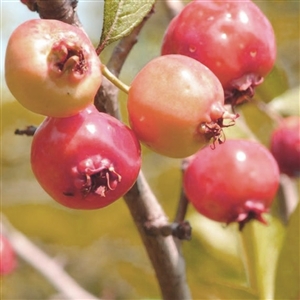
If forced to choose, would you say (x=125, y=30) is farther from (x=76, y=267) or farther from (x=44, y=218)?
(x=76, y=267)

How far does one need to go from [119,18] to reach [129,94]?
166mm

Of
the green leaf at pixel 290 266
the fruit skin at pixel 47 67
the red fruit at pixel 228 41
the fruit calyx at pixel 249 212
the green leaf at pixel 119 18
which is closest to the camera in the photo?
the fruit skin at pixel 47 67

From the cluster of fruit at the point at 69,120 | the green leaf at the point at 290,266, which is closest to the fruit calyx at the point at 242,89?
the cluster of fruit at the point at 69,120

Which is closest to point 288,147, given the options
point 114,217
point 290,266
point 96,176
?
point 290,266

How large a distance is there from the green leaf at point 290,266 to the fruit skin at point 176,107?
2.50 feet

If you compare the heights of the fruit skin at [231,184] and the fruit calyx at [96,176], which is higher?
the fruit calyx at [96,176]

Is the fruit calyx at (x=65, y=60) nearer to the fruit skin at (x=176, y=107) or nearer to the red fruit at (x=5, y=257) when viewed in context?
the fruit skin at (x=176, y=107)

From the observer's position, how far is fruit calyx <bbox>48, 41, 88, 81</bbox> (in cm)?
100

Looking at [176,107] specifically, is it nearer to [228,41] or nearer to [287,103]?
[228,41]

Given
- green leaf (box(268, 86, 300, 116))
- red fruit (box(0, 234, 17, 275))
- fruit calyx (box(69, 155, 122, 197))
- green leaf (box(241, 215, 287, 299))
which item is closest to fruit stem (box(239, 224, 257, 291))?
green leaf (box(241, 215, 287, 299))

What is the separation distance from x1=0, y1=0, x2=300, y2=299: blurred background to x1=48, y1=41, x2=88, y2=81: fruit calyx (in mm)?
1352

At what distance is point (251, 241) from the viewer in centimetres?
208

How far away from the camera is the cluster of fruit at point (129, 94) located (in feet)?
3.31

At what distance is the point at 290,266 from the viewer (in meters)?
1.82
